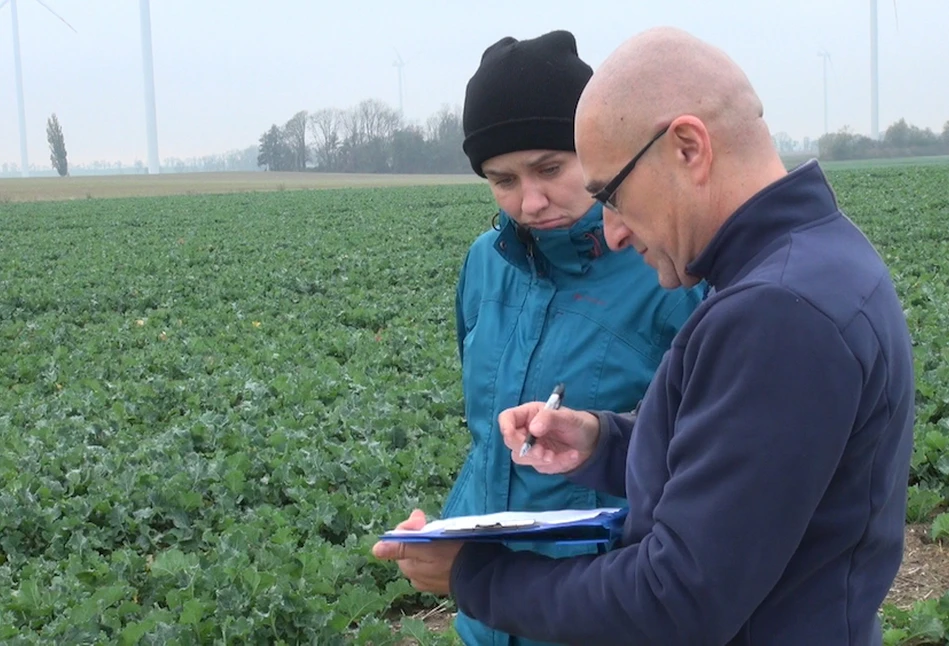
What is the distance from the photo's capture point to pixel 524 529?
164 cm

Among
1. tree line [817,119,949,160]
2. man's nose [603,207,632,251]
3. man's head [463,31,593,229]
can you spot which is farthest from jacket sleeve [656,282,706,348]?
tree line [817,119,949,160]

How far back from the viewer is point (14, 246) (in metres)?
22.6

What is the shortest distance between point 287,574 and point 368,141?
92.9m

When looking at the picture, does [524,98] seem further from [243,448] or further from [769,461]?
[243,448]

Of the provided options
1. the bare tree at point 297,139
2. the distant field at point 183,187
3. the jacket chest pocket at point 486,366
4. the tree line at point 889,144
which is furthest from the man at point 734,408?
the bare tree at point 297,139

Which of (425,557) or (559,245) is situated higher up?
(559,245)

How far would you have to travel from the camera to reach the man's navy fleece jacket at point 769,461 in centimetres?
132

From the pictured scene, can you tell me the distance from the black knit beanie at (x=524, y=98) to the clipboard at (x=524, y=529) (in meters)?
1.02

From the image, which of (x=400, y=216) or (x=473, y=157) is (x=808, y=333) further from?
(x=400, y=216)

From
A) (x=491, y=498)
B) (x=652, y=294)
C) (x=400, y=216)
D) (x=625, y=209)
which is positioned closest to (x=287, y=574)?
(x=491, y=498)

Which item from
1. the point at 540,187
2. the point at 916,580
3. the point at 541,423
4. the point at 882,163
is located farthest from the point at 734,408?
the point at 882,163

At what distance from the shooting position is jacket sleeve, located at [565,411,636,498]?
199cm

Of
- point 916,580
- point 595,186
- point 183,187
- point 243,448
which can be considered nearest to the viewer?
point 595,186

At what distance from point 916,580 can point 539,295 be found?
9.08ft
